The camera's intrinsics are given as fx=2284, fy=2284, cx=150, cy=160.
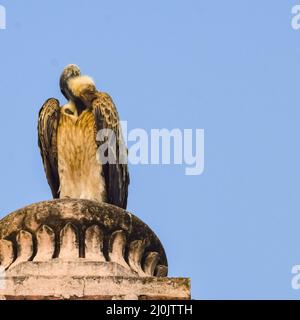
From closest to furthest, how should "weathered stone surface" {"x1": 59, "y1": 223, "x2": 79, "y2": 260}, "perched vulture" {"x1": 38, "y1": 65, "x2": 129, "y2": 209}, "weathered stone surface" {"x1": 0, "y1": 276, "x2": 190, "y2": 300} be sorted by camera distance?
1. "weathered stone surface" {"x1": 0, "y1": 276, "x2": 190, "y2": 300}
2. "weathered stone surface" {"x1": 59, "y1": 223, "x2": 79, "y2": 260}
3. "perched vulture" {"x1": 38, "y1": 65, "x2": 129, "y2": 209}

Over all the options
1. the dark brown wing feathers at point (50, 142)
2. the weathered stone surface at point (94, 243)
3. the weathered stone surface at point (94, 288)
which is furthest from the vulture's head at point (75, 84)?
the weathered stone surface at point (94, 288)

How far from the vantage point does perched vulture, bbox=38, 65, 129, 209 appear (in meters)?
28.1

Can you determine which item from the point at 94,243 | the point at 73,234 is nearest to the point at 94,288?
the point at 94,243

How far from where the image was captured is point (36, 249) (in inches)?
1043

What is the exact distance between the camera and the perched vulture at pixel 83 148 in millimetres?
28094

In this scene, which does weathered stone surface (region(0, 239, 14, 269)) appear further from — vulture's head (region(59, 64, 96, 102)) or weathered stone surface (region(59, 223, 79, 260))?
vulture's head (region(59, 64, 96, 102))

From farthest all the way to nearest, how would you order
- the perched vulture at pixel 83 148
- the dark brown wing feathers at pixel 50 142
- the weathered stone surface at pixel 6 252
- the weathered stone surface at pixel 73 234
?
the dark brown wing feathers at pixel 50 142, the perched vulture at pixel 83 148, the weathered stone surface at pixel 6 252, the weathered stone surface at pixel 73 234

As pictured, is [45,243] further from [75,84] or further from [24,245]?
[75,84]

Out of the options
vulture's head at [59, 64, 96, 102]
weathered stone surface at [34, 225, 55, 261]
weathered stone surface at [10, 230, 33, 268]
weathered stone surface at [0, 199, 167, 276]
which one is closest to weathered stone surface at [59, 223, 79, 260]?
weathered stone surface at [0, 199, 167, 276]

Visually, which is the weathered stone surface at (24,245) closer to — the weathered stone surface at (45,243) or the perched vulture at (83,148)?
the weathered stone surface at (45,243)
